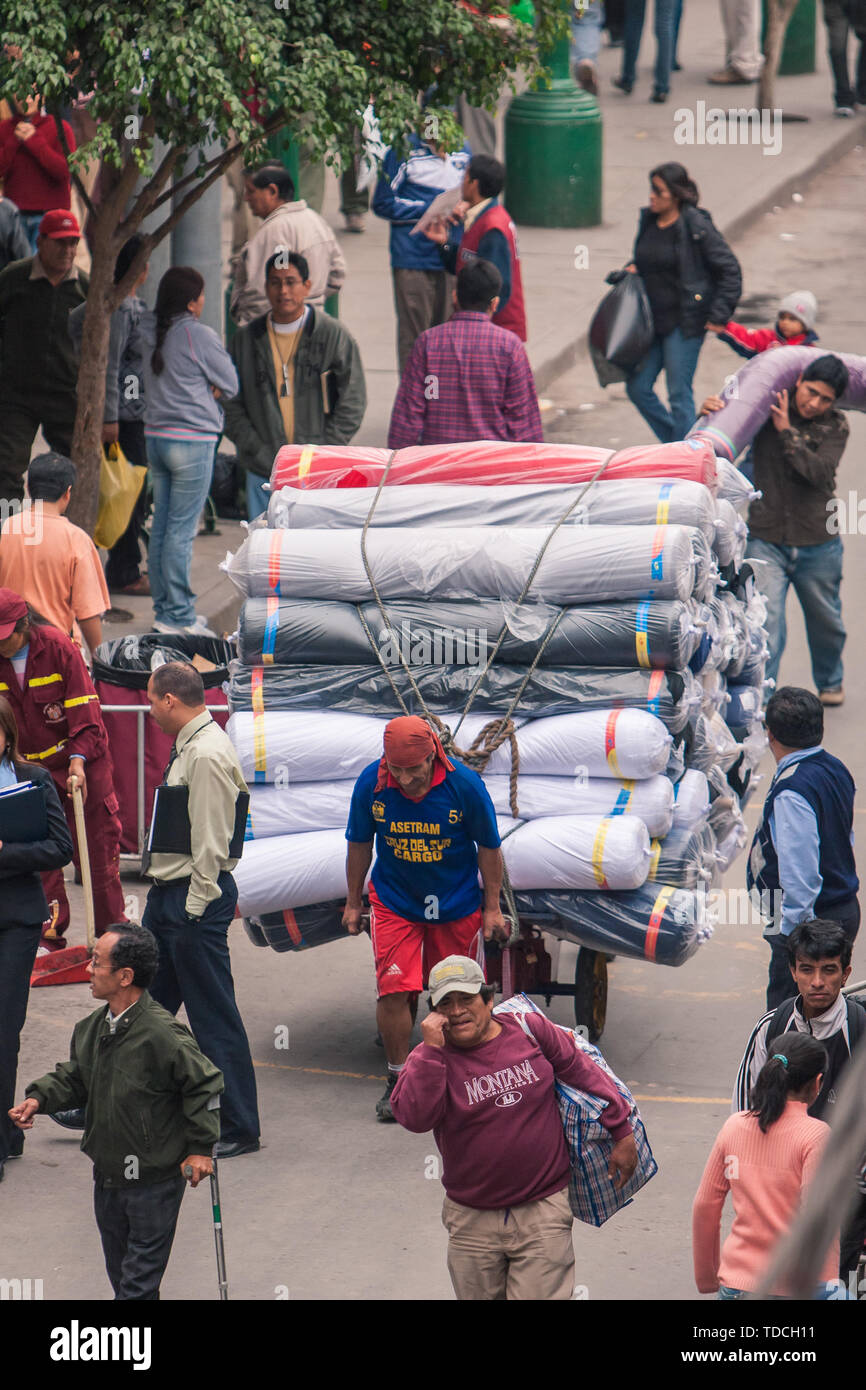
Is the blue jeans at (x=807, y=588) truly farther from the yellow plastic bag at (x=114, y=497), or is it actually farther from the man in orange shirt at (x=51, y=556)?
the man in orange shirt at (x=51, y=556)

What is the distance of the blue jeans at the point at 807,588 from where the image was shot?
11086 millimetres

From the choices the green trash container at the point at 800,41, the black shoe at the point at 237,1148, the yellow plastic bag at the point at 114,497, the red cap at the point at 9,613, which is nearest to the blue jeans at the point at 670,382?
the yellow plastic bag at the point at 114,497

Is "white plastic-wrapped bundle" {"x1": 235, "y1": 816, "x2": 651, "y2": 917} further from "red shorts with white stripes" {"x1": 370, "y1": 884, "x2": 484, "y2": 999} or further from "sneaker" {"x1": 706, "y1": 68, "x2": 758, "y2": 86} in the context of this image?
"sneaker" {"x1": 706, "y1": 68, "x2": 758, "y2": 86}

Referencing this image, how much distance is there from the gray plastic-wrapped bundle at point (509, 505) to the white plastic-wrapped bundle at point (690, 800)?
35.6 inches

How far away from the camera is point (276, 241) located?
42.0 ft

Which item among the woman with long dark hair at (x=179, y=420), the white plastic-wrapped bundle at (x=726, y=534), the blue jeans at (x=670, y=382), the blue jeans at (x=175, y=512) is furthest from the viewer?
the blue jeans at (x=670, y=382)

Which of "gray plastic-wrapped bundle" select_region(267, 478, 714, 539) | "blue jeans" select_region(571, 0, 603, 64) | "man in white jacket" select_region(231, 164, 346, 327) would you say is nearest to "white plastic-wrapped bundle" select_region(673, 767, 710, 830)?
"gray plastic-wrapped bundle" select_region(267, 478, 714, 539)

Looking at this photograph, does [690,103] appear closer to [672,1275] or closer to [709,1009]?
[709,1009]

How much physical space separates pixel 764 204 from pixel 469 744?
14977 mm

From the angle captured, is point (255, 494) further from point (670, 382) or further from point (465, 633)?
point (465, 633)

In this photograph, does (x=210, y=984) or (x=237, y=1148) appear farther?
(x=237, y=1148)

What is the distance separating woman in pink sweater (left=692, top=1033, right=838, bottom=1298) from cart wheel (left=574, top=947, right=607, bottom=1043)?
8.25 ft

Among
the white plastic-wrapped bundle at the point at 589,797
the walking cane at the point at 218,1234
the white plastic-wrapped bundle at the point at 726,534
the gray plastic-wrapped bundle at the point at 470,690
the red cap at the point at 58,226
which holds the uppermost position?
the red cap at the point at 58,226

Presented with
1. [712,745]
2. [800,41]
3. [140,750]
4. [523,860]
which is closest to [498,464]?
[712,745]
